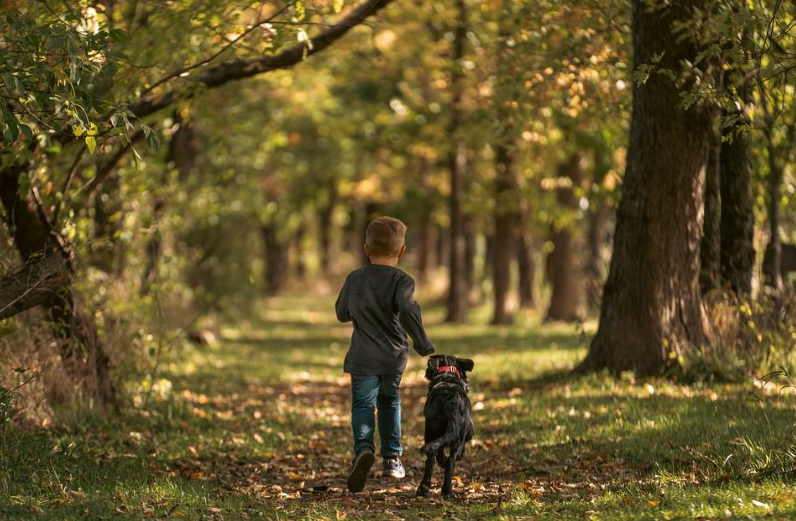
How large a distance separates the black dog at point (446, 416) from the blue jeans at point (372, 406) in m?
0.36

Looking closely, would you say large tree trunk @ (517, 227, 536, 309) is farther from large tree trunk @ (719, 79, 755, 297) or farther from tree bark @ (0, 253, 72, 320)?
tree bark @ (0, 253, 72, 320)

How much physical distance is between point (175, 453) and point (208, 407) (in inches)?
Result: 124

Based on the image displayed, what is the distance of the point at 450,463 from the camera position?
6.76 metres

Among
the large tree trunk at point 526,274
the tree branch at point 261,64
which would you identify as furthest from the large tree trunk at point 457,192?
the tree branch at point 261,64

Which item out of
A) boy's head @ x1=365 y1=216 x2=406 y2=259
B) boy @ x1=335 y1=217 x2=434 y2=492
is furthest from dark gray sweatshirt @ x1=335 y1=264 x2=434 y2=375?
boy's head @ x1=365 y1=216 x2=406 y2=259

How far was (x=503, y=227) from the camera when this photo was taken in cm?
A: 2514

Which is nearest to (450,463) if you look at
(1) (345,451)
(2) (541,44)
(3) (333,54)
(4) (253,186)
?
(1) (345,451)

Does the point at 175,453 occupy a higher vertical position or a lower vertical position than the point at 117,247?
lower

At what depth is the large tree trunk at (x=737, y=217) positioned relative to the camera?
1214 cm

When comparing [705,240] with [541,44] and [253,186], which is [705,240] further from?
[253,186]

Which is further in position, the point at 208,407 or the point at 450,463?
the point at 208,407

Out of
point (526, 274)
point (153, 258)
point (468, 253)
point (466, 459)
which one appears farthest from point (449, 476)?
point (526, 274)

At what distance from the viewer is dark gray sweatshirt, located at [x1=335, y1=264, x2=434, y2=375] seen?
23.3ft

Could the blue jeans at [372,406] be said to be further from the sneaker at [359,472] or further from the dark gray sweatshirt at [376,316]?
the sneaker at [359,472]
